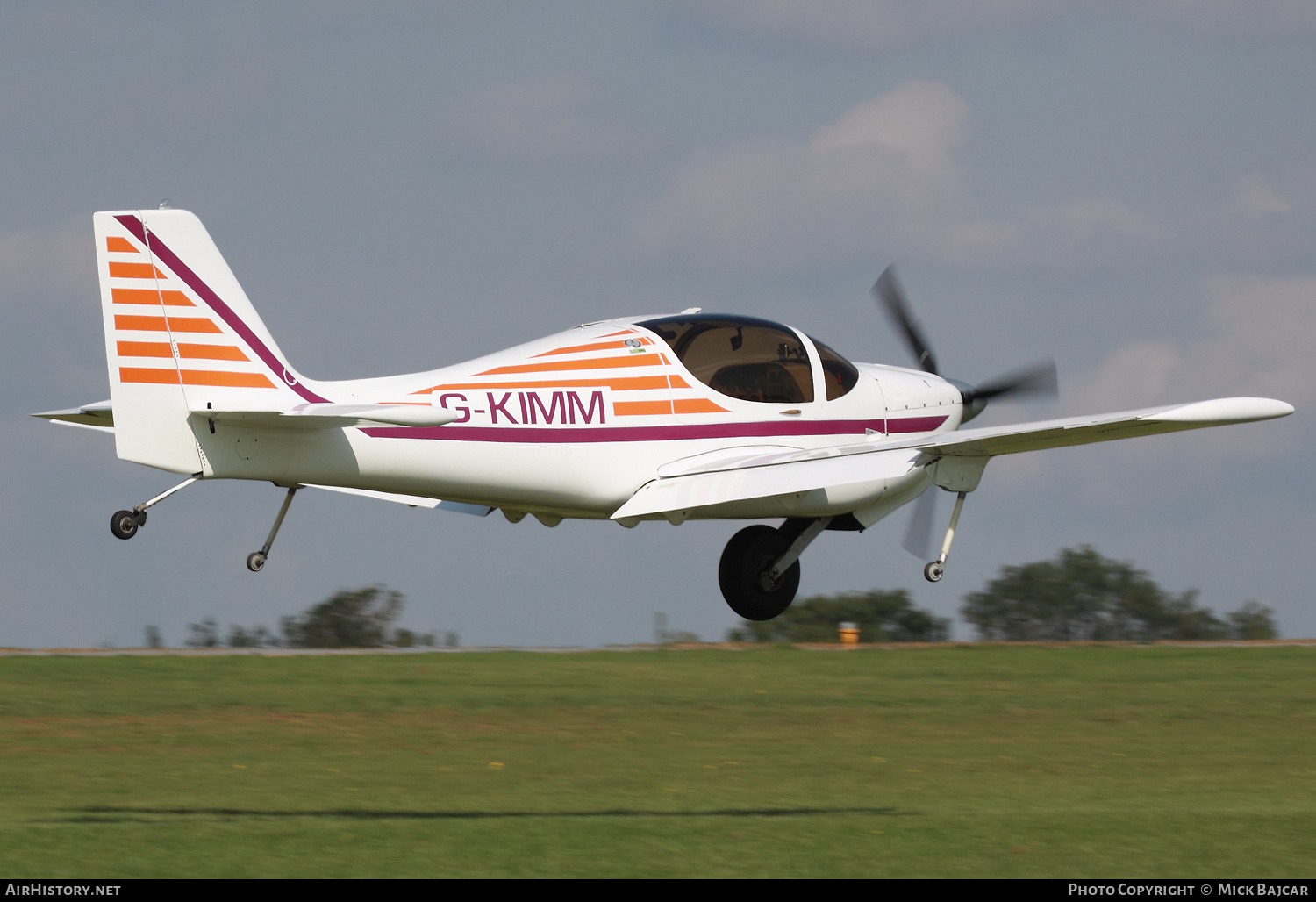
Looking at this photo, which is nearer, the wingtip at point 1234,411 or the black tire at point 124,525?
the black tire at point 124,525

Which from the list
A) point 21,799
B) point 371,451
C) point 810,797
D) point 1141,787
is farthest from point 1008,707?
point 21,799

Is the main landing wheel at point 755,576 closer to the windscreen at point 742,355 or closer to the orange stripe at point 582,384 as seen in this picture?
the windscreen at point 742,355

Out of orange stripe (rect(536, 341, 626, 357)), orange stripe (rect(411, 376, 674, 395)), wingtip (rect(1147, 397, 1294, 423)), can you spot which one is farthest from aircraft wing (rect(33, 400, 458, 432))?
wingtip (rect(1147, 397, 1294, 423))

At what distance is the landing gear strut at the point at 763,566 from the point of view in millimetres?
17938

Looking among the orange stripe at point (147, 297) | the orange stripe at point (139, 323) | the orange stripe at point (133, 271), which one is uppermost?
the orange stripe at point (133, 271)

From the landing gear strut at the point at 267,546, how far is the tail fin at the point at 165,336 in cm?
98

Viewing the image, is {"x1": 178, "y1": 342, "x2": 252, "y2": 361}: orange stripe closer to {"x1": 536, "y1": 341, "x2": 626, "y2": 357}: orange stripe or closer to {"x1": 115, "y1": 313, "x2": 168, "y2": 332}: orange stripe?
{"x1": 115, "y1": 313, "x2": 168, "y2": 332}: orange stripe

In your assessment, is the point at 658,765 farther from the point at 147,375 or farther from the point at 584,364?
the point at 584,364

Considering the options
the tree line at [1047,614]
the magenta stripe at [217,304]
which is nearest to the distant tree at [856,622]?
the tree line at [1047,614]

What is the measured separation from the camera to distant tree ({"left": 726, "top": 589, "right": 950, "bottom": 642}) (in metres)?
23.2

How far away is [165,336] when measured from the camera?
13633 mm

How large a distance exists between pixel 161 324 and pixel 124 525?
1766 millimetres

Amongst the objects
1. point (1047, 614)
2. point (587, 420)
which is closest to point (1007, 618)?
point (1047, 614)

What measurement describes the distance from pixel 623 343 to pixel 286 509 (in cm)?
372
